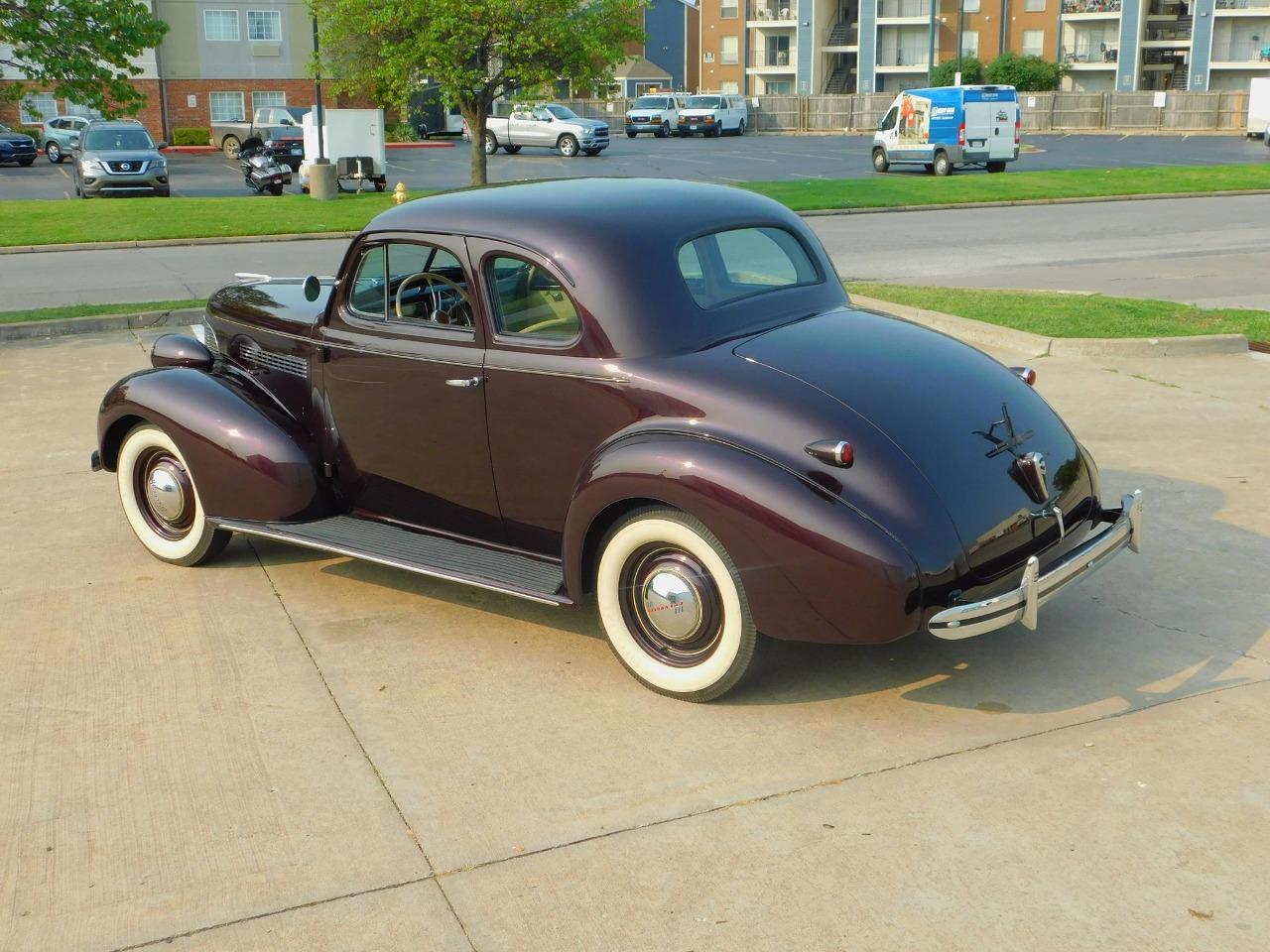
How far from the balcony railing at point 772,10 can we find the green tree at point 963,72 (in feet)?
46.2

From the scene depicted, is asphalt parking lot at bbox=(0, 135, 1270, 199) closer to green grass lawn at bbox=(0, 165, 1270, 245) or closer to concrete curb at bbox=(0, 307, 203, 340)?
green grass lawn at bbox=(0, 165, 1270, 245)

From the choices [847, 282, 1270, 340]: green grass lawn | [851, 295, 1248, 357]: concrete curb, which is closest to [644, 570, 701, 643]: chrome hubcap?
[851, 295, 1248, 357]: concrete curb

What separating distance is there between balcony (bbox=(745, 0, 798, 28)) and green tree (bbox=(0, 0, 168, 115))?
72.0 meters

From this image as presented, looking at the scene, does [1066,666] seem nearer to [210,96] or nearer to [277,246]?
[277,246]

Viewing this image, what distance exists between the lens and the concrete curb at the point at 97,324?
12383mm

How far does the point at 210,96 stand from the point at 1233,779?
57.9 m

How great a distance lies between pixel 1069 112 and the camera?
64688 mm

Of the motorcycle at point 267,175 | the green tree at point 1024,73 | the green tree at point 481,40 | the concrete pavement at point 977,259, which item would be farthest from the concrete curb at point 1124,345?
the green tree at point 1024,73

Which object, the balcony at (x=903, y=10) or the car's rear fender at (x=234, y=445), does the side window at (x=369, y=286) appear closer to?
the car's rear fender at (x=234, y=445)

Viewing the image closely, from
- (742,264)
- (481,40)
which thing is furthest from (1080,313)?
(481,40)

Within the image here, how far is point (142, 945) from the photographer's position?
11.3ft

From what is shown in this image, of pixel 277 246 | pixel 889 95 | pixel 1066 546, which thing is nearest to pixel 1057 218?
pixel 277 246

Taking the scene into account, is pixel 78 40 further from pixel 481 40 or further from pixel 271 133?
pixel 271 133

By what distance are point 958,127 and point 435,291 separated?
3091 centimetres
